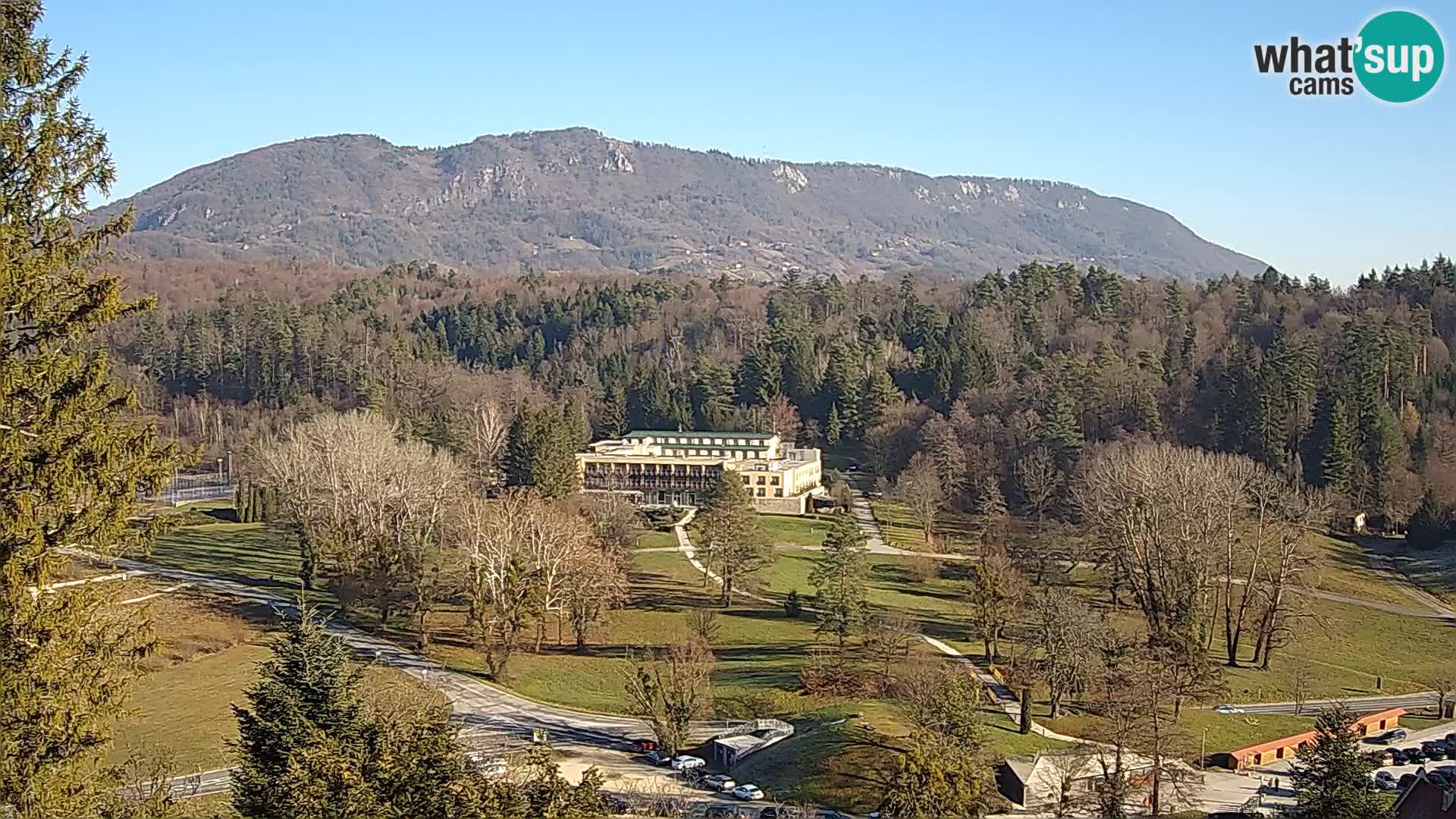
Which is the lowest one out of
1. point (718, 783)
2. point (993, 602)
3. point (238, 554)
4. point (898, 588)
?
point (718, 783)

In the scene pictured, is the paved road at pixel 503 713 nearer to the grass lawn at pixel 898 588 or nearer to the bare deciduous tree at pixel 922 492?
the grass lawn at pixel 898 588

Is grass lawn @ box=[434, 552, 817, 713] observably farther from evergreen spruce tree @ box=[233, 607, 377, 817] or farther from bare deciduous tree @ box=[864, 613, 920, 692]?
evergreen spruce tree @ box=[233, 607, 377, 817]

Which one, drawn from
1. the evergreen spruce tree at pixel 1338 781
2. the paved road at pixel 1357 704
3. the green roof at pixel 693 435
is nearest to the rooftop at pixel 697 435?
the green roof at pixel 693 435

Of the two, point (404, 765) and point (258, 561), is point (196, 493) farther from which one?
point (404, 765)

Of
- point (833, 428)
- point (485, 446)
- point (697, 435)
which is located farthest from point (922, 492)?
point (833, 428)

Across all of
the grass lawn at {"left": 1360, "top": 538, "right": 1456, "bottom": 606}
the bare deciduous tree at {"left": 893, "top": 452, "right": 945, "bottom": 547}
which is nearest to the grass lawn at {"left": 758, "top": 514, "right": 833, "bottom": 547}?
the bare deciduous tree at {"left": 893, "top": 452, "right": 945, "bottom": 547}

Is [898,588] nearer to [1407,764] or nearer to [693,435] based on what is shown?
[1407,764]
